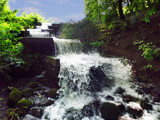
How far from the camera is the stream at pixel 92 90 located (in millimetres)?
4576

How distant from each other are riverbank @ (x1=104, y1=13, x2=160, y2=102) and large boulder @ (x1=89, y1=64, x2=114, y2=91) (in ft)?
4.76

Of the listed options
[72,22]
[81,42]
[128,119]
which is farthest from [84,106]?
[72,22]

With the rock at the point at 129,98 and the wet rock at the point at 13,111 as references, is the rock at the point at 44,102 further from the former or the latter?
the rock at the point at 129,98

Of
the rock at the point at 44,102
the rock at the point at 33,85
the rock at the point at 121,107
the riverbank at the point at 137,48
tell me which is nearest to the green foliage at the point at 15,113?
the rock at the point at 44,102

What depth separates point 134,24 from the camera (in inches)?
363

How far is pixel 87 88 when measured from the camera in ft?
19.4

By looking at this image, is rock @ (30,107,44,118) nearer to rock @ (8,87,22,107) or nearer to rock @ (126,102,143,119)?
rock @ (8,87,22,107)

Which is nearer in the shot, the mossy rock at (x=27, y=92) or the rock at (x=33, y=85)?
the mossy rock at (x=27, y=92)

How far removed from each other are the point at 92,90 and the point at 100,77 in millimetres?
1087

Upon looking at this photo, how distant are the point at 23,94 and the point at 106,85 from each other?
448cm

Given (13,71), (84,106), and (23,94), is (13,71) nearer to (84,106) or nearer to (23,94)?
(23,94)

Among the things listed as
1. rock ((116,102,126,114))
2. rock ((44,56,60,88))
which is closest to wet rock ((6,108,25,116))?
rock ((44,56,60,88))

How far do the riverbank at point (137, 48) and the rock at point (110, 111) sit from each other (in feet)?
6.96

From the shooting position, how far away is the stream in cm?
458
